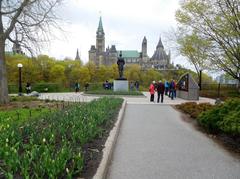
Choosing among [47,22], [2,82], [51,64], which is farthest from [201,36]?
[51,64]

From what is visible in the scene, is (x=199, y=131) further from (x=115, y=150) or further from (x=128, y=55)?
(x=128, y=55)

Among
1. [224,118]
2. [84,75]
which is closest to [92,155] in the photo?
[224,118]

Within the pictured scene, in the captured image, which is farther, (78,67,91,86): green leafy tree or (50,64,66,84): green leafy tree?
(78,67,91,86): green leafy tree

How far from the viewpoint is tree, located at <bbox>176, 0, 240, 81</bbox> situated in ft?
72.1

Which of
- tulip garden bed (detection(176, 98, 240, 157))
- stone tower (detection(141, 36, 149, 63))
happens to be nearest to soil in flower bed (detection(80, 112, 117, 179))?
tulip garden bed (detection(176, 98, 240, 157))

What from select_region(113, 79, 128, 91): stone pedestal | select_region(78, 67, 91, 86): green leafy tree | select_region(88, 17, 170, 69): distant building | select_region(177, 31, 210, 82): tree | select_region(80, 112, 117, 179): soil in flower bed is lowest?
select_region(80, 112, 117, 179): soil in flower bed

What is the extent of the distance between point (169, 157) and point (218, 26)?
2030 cm

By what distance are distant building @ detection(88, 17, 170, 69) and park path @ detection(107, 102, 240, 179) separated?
12089cm

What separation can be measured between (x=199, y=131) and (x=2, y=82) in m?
12.3

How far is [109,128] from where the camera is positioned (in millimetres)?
8180

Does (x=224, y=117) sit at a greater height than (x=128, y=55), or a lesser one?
lesser

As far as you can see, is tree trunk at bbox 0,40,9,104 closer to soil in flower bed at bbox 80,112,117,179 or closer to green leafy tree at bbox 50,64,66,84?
soil in flower bed at bbox 80,112,117,179

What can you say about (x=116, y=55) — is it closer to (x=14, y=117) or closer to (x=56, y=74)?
(x=56, y=74)

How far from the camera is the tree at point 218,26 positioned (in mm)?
21984
